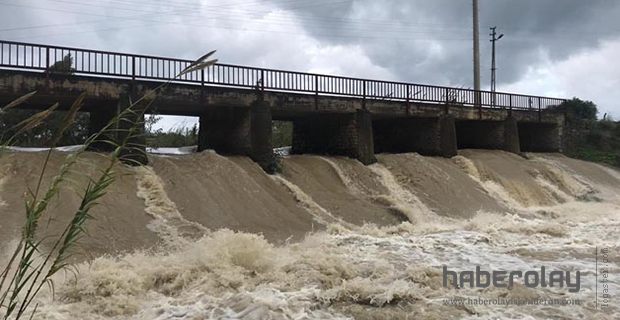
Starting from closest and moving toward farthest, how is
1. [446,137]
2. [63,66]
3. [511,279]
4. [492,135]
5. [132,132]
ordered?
[132,132] → [511,279] → [63,66] → [446,137] → [492,135]

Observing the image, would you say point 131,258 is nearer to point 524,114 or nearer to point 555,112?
point 524,114

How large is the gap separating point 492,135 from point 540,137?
548 centimetres

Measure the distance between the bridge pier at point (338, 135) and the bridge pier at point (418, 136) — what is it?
3.90 metres

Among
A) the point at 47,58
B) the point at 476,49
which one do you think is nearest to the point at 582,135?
the point at 476,49

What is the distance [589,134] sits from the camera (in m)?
32.0

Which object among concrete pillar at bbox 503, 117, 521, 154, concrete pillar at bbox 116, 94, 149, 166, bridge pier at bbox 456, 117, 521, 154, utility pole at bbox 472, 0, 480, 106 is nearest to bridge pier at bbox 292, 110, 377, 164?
bridge pier at bbox 456, 117, 521, 154

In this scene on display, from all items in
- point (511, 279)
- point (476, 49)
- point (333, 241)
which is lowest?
point (511, 279)

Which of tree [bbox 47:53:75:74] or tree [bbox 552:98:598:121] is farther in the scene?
tree [bbox 552:98:598:121]

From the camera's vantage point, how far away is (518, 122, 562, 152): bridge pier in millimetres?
29781

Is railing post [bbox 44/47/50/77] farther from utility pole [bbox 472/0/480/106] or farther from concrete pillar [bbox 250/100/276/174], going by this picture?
utility pole [bbox 472/0/480/106]

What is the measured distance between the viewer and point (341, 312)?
698 cm

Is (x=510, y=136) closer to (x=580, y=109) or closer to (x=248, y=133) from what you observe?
(x=580, y=109)

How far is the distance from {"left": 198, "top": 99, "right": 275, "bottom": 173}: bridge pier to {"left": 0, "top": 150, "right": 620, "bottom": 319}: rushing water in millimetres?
868

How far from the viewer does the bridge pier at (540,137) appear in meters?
29.8
